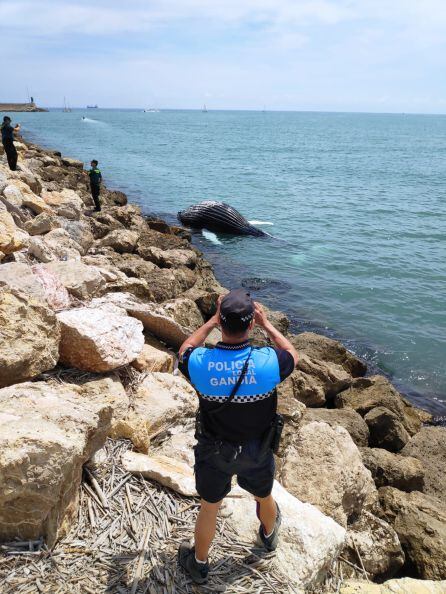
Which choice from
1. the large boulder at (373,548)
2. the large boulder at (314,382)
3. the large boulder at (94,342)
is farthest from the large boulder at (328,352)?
the large boulder at (94,342)

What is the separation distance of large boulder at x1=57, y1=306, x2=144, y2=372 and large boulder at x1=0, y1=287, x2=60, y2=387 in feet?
0.77

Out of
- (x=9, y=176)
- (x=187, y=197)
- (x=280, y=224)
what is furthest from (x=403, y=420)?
(x=187, y=197)

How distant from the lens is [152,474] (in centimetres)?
382

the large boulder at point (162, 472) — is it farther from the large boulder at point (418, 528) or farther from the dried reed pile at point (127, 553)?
the large boulder at point (418, 528)

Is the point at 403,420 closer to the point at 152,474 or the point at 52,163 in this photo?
the point at 152,474

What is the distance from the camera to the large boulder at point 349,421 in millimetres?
6438

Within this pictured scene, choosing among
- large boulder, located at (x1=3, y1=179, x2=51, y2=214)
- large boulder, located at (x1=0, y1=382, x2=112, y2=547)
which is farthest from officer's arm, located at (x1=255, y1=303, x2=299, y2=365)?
large boulder, located at (x1=3, y1=179, x2=51, y2=214)

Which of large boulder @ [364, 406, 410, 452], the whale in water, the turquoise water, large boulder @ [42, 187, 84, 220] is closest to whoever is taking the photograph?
large boulder @ [364, 406, 410, 452]

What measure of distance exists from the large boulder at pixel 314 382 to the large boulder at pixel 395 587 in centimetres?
333

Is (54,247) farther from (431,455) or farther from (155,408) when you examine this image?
(431,455)

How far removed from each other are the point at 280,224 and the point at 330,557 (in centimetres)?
1923

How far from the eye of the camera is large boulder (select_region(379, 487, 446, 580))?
173 inches

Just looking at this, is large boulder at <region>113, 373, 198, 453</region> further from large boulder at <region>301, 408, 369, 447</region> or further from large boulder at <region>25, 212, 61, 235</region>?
large boulder at <region>25, 212, 61, 235</region>

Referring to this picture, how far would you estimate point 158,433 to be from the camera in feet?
15.5
